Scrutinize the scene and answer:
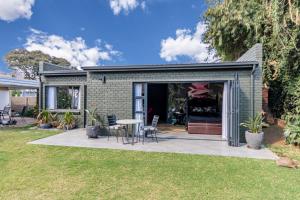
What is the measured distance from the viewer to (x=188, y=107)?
14219 millimetres

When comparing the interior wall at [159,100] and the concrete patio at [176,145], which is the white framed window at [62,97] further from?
the interior wall at [159,100]

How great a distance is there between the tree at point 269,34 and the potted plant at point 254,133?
3221 mm

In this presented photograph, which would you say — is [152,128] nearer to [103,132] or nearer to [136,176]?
[103,132]

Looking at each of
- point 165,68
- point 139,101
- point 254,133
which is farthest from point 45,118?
point 254,133

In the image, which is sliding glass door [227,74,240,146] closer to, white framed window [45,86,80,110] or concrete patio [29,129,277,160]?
concrete patio [29,129,277,160]

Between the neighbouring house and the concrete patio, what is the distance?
727 mm

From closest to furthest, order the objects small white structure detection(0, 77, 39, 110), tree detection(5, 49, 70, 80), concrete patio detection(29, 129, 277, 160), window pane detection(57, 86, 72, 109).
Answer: concrete patio detection(29, 129, 277, 160) < window pane detection(57, 86, 72, 109) < small white structure detection(0, 77, 39, 110) < tree detection(5, 49, 70, 80)

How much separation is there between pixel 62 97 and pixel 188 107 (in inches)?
Result: 317

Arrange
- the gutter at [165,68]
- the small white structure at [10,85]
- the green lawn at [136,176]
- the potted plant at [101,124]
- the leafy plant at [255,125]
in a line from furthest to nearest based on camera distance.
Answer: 1. the small white structure at [10,85]
2. the potted plant at [101,124]
3. the gutter at [165,68]
4. the leafy plant at [255,125]
5. the green lawn at [136,176]

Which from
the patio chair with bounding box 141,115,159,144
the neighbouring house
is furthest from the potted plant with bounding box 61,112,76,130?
the patio chair with bounding box 141,115,159,144

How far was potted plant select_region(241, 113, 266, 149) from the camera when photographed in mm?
7961

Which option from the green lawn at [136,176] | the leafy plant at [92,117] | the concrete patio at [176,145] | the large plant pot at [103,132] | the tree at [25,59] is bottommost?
the green lawn at [136,176]

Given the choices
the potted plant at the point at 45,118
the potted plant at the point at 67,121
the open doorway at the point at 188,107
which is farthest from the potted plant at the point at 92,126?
the open doorway at the point at 188,107

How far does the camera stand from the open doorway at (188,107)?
11.2m
